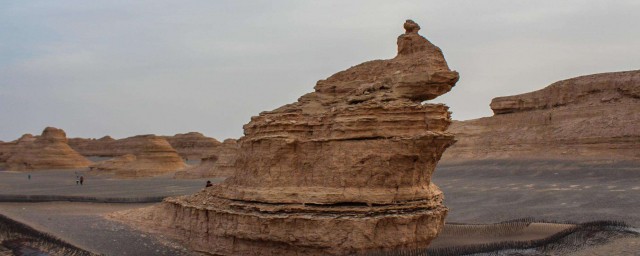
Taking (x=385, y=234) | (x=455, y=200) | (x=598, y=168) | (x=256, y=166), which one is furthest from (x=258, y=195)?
(x=598, y=168)

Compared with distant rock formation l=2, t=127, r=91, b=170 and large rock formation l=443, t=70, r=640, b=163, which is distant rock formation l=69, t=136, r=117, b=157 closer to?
distant rock formation l=2, t=127, r=91, b=170

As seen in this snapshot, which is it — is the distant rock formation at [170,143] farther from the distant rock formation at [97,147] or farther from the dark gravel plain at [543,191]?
the dark gravel plain at [543,191]

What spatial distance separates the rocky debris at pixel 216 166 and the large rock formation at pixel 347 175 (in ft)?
86.5

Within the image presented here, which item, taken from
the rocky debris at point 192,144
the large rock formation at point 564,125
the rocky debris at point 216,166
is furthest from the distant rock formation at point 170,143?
the large rock formation at point 564,125

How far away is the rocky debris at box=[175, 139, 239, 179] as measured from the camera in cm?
3997

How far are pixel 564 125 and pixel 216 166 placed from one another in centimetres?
2702

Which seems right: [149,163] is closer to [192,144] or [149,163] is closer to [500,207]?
[500,207]

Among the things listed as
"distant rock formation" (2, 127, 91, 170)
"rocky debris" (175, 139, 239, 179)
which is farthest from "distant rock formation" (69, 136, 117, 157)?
"rocky debris" (175, 139, 239, 179)

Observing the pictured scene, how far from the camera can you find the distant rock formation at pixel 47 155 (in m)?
61.0

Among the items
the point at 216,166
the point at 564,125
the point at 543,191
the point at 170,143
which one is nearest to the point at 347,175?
the point at 543,191

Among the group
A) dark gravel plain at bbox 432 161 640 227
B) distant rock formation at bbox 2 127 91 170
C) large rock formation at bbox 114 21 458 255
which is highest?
distant rock formation at bbox 2 127 91 170

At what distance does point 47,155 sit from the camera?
201 ft

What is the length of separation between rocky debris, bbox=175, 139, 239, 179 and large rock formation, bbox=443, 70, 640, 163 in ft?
62.2

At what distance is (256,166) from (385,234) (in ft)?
11.5
